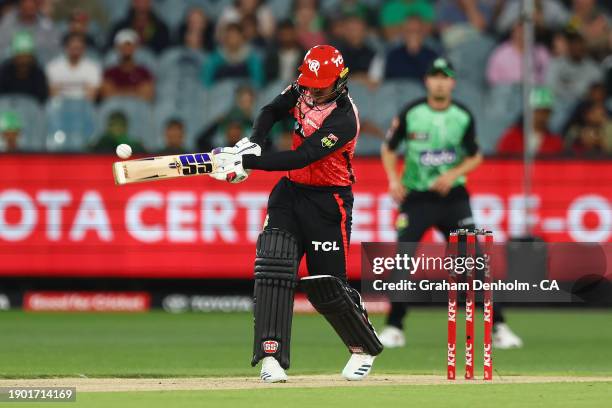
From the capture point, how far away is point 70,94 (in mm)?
16938

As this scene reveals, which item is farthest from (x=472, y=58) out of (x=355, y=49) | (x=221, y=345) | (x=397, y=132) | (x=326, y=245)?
(x=326, y=245)

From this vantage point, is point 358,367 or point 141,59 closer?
point 358,367

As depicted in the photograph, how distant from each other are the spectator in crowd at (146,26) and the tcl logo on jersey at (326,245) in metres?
9.38

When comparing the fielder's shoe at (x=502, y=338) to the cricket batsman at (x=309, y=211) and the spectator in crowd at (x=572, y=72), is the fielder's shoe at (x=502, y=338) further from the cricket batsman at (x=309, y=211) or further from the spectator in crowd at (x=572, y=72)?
the spectator in crowd at (x=572, y=72)

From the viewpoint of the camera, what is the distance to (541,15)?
698 inches

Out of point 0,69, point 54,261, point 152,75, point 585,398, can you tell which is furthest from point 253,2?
point 585,398

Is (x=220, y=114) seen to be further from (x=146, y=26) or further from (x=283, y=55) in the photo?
(x=146, y=26)

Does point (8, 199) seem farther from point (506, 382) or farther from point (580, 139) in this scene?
point (506, 382)

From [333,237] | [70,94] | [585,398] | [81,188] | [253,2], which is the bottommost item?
[585,398]

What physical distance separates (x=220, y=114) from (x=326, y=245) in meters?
7.81

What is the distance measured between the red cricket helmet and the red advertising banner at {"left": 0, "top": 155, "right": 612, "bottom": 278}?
6.93 meters

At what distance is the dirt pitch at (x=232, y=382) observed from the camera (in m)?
8.39

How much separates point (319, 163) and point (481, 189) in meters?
6.99

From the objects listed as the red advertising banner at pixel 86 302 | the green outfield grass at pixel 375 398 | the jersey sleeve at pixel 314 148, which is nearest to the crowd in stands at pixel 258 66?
the red advertising banner at pixel 86 302
